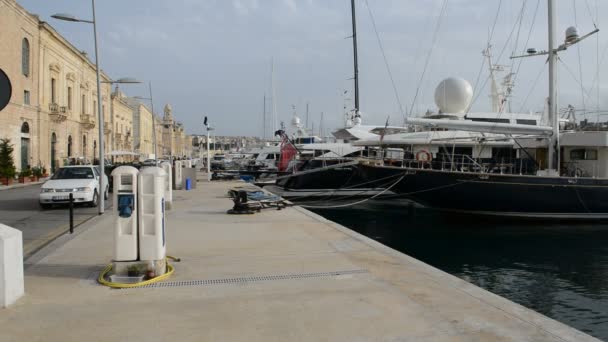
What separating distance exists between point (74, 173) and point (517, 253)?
15.7 meters

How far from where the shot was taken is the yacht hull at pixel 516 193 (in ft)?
63.7

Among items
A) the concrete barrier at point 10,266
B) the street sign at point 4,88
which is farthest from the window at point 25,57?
the street sign at point 4,88

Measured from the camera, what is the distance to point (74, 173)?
18578mm

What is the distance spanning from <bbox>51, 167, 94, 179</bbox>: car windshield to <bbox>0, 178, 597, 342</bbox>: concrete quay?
1003 cm

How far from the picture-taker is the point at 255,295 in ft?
19.3

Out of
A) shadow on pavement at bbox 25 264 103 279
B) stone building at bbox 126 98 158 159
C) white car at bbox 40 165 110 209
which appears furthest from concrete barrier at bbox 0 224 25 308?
stone building at bbox 126 98 158 159

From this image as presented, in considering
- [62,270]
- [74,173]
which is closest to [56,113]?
[74,173]

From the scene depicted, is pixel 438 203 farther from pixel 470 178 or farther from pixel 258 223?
pixel 258 223

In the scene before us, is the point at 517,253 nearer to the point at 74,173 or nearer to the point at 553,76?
the point at 553,76

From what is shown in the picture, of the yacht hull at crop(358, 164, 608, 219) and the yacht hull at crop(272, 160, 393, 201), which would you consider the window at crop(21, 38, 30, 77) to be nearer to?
the yacht hull at crop(272, 160, 393, 201)

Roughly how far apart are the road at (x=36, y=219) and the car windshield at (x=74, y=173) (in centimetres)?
122

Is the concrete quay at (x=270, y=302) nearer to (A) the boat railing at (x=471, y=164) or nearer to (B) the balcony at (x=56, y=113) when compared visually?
(A) the boat railing at (x=471, y=164)

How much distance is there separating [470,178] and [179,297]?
53.5 ft

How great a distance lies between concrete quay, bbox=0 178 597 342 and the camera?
182 inches
